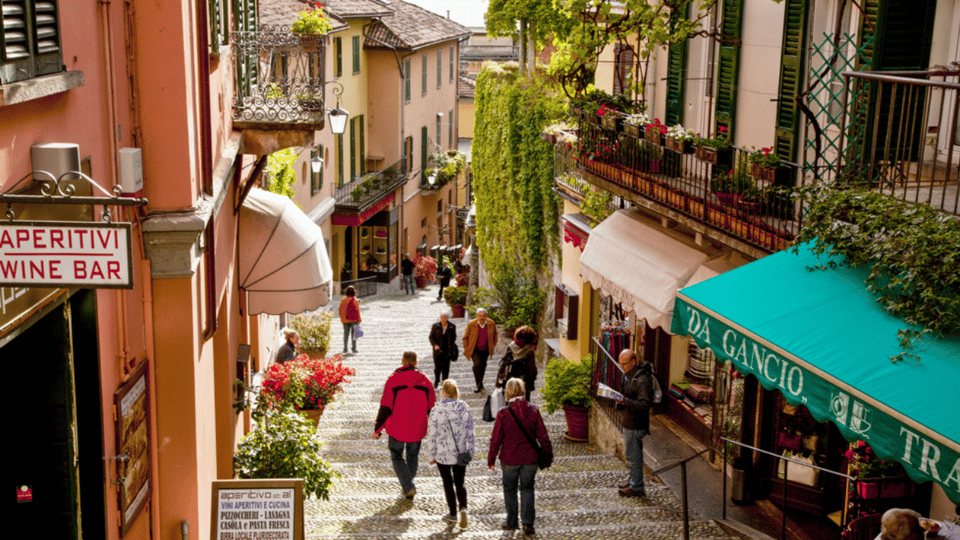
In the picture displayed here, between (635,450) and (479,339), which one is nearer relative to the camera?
(635,450)

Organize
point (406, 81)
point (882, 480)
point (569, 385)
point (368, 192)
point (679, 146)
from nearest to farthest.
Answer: point (882, 480)
point (679, 146)
point (569, 385)
point (368, 192)
point (406, 81)

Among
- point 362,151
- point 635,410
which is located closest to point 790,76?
point 635,410

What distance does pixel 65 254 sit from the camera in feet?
12.5

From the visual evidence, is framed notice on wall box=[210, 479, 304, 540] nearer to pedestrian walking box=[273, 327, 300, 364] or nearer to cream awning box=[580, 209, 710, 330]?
cream awning box=[580, 209, 710, 330]

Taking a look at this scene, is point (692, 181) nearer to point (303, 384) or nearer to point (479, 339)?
point (303, 384)

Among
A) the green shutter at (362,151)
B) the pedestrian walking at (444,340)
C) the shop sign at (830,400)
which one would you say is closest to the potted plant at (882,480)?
the shop sign at (830,400)

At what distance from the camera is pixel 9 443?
495 cm

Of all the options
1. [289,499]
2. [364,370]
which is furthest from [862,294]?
[364,370]

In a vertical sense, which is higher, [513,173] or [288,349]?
[513,173]

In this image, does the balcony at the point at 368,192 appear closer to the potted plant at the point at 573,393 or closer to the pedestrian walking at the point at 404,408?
the potted plant at the point at 573,393

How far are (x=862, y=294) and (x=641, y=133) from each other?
216 inches

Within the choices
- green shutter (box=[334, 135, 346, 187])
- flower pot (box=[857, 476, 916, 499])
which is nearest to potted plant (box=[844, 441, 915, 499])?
flower pot (box=[857, 476, 916, 499])

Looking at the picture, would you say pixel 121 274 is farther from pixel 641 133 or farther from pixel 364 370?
pixel 364 370

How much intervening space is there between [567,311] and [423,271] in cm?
2039
